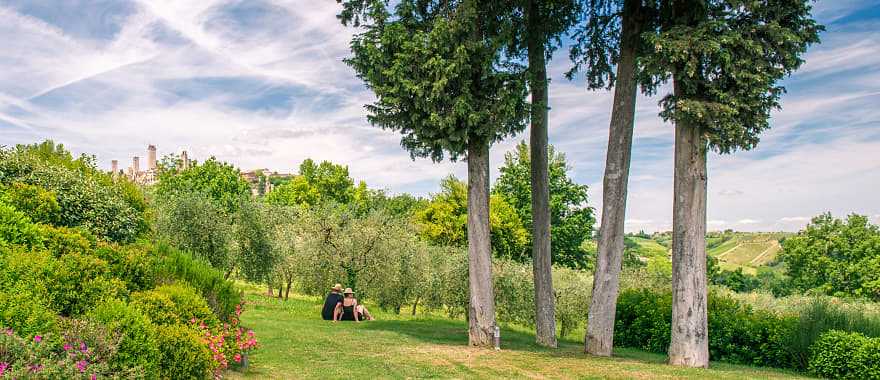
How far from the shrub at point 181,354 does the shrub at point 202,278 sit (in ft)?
6.33

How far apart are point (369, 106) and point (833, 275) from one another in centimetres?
4043

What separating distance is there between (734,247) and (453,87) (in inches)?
3152

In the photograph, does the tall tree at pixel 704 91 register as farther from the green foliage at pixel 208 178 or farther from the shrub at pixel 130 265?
the green foliage at pixel 208 178

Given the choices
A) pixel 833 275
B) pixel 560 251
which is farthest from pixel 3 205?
pixel 833 275

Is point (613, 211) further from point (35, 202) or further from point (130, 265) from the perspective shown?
point (35, 202)

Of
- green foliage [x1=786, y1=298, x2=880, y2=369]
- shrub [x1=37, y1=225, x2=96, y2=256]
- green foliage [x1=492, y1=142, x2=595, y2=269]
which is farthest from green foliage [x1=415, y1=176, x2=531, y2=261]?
shrub [x1=37, y1=225, x2=96, y2=256]

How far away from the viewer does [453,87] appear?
12852 millimetres

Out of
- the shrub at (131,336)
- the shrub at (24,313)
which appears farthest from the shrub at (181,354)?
the shrub at (24,313)

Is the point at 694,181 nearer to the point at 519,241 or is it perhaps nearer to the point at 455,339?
the point at 455,339

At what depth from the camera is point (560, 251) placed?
1564 inches

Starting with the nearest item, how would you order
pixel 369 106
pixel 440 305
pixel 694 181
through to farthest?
pixel 694 181 → pixel 369 106 → pixel 440 305

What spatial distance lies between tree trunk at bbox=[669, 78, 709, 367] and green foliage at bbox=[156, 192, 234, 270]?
17.5 m

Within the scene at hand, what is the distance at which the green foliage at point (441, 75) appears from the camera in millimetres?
12375

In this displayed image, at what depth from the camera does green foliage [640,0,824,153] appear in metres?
11.1
